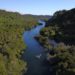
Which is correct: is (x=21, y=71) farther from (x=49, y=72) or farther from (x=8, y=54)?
(x=8, y=54)

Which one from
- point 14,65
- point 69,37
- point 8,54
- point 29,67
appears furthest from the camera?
point 69,37

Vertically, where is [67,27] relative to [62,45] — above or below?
above

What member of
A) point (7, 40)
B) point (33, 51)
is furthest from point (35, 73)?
point (7, 40)

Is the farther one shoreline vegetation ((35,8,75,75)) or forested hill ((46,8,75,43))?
forested hill ((46,8,75,43))

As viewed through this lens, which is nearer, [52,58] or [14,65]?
[14,65]

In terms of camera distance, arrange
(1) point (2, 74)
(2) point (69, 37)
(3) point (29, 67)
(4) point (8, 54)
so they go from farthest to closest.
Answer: (2) point (69, 37)
(4) point (8, 54)
(3) point (29, 67)
(1) point (2, 74)

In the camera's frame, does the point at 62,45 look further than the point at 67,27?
No

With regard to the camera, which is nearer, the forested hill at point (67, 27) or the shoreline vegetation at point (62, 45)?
the shoreline vegetation at point (62, 45)

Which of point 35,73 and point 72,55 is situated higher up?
point 72,55
